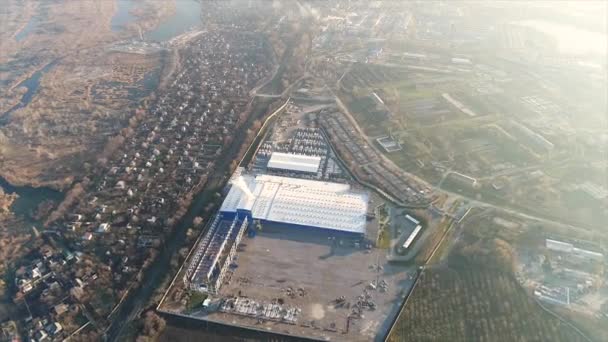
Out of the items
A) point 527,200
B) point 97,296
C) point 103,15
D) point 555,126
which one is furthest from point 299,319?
point 103,15

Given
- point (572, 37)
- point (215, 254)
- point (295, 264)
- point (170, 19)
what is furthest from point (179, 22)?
point (572, 37)

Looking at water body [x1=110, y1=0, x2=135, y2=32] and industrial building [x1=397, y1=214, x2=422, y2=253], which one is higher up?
water body [x1=110, y1=0, x2=135, y2=32]

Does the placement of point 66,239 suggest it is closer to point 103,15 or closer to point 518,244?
point 518,244

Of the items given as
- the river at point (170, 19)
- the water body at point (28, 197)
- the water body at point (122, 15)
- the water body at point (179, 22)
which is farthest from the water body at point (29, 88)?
the water body at point (122, 15)

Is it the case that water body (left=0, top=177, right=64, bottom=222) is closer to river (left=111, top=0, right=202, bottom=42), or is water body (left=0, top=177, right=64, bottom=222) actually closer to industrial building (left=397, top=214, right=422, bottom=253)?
industrial building (left=397, top=214, right=422, bottom=253)

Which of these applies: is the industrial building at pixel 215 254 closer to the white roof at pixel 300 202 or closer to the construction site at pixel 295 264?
the construction site at pixel 295 264

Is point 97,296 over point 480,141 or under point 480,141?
under

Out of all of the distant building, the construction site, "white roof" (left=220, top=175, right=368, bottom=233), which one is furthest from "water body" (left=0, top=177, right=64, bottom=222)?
the distant building
